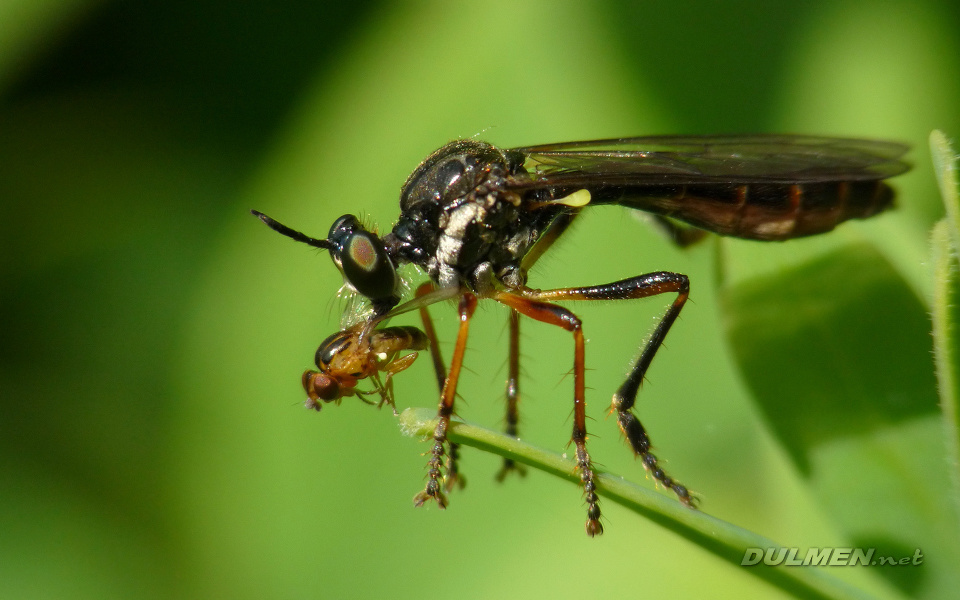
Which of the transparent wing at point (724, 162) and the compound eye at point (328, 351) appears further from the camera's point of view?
the transparent wing at point (724, 162)

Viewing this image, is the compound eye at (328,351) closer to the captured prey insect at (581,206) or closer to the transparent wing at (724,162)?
the captured prey insect at (581,206)

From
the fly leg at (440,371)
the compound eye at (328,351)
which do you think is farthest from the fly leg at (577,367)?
the compound eye at (328,351)

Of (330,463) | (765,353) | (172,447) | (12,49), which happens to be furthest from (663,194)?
(12,49)

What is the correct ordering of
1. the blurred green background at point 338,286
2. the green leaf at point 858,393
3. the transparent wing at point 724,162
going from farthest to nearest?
the transparent wing at point 724,162, the blurred green background at point 338,286, the green leaf at point 858,393

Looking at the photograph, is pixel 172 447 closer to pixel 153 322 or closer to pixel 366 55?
pixel 153 322

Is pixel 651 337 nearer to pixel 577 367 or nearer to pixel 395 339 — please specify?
pixel 577 367

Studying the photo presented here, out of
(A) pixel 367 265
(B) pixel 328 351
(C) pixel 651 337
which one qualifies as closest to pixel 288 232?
(A) pixel 367 265

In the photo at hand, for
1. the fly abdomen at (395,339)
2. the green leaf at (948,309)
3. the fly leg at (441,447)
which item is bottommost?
the fly leg at (441,447)
